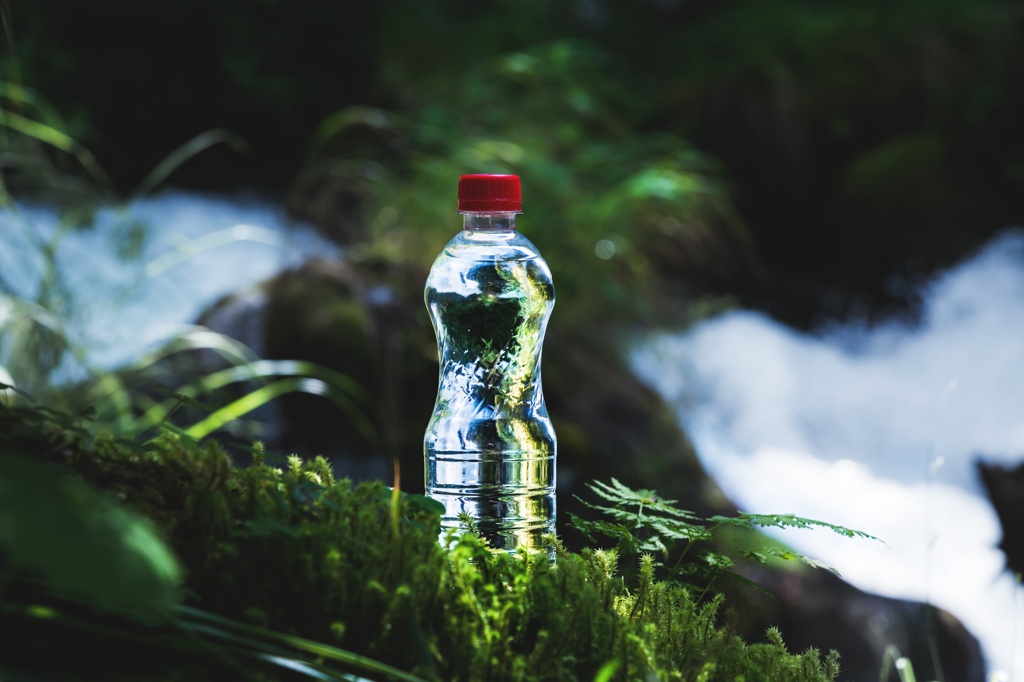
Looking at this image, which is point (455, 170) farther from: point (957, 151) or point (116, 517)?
point (957, 151)

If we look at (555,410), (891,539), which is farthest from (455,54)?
(891,539)

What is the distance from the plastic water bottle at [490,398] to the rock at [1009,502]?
3.83 metres

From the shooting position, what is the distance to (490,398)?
63.7 inches

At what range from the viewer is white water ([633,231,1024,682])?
496 centimetres

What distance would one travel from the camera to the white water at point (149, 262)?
144 inches

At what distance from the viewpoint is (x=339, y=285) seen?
4.64 m

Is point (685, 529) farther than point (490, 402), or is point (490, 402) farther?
point (490, 402)

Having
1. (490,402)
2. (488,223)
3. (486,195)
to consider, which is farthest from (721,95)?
(486,195)

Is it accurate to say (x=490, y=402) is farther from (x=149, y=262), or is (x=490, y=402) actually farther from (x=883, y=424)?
(x=883, y=424)

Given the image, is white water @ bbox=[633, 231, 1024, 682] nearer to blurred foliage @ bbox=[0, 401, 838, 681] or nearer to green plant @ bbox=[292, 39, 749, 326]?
green plant @ bbox=[292, 39, 749, 326]

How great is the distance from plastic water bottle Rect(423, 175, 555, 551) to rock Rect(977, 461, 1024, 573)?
383 cm

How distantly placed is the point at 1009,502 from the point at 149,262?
5053mm

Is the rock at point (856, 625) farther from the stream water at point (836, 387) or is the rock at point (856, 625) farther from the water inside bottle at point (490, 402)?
the water inside bottle at point (490, 402)

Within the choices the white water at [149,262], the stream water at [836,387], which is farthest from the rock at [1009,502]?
the white water at [149,262]
